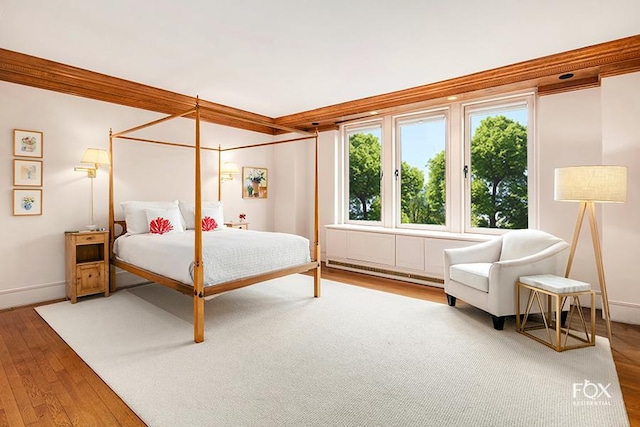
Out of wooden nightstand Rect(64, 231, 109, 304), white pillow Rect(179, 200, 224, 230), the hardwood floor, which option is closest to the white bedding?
wooden nightstand Rect(64, 231, 109, 304)

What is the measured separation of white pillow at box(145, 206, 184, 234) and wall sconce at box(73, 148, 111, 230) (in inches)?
25.4

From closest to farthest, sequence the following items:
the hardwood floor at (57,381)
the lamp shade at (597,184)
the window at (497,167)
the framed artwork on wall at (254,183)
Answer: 1. the hardwood floor at (57,381)
2. the lamp shade at (597,184)
3. the window at (497,167)
4. the framed artwork on wall at (254,183)

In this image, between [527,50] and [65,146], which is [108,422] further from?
[527,50]

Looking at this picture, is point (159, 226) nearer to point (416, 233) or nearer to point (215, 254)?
point (215, 254)

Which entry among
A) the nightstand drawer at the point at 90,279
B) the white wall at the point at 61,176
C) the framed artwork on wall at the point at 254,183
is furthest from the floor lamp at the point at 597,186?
the nightstand drawer at the point at 90,279

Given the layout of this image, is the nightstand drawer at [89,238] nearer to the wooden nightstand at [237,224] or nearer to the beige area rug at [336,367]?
the beige area rug at [336,367]

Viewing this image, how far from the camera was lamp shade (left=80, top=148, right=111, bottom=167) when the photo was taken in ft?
13.2

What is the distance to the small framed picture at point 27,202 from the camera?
12.4 ft

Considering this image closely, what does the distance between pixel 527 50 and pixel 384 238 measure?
291cm

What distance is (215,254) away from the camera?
322 cm

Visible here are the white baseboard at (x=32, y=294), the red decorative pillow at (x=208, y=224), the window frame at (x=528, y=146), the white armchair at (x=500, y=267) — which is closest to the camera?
the white armchair at (x=500, y=267)

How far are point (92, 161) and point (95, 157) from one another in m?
0.06

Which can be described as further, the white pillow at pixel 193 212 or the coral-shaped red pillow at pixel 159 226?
the white pillow at pixel 193 212

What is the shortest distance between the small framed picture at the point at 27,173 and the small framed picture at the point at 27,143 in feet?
0.29
